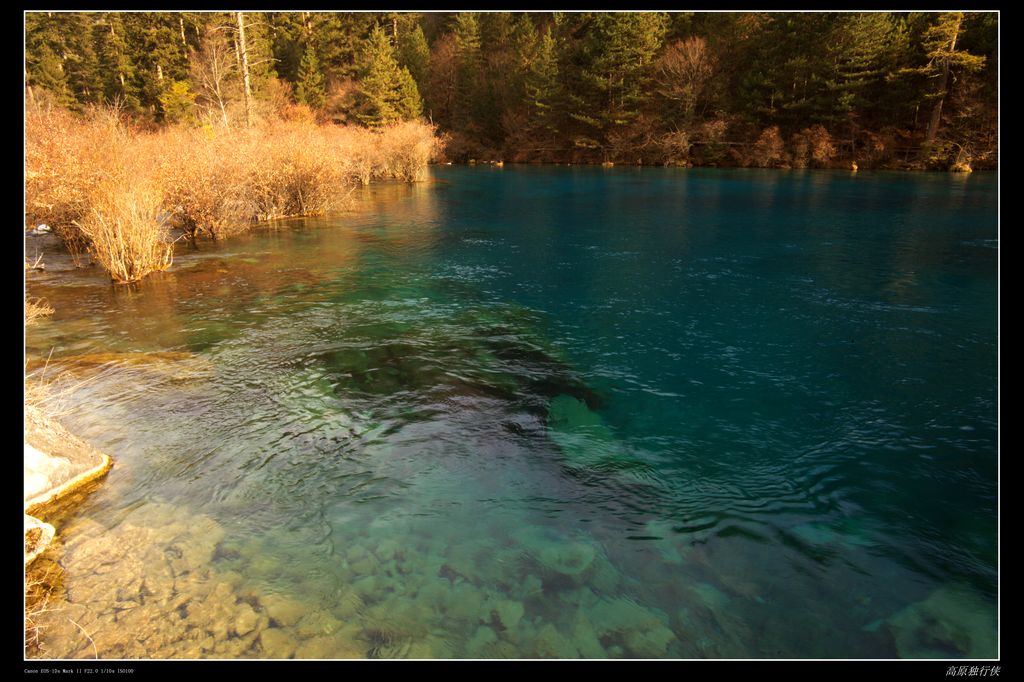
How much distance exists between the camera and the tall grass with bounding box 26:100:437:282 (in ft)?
50.2

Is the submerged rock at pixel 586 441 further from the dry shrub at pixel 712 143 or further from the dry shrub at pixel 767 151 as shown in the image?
the dry shrub at pixel 712 143

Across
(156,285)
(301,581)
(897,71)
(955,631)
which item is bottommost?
(955,631)

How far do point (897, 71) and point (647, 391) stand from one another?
2185 inches

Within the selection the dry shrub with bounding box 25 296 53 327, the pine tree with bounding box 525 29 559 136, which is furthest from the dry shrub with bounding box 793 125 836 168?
the dry shrub with bounding box 25 296 53 327

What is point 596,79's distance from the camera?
2542 inches

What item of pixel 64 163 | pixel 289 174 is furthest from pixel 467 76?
pixel 64 163

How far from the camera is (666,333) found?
12070 millimetres

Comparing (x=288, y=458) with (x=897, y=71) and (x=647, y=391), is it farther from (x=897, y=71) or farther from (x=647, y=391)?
(x=897, y=71)

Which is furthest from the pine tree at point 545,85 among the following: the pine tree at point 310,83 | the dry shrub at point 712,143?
the pine tree at point 310,83

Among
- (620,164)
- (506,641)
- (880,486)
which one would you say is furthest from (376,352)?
(620,164)

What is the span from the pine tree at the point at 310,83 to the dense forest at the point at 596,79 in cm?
23

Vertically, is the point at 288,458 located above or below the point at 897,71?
below

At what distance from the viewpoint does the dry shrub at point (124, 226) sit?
14.8m

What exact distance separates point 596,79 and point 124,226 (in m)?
58.7
